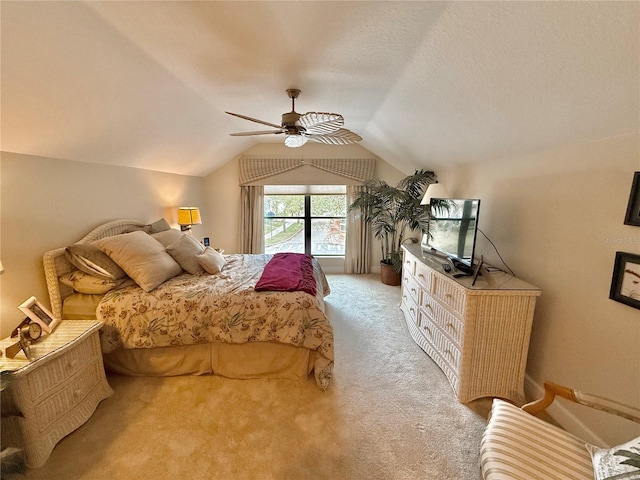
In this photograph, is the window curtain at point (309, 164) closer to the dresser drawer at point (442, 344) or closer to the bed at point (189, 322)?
the bed at point (189, 322)

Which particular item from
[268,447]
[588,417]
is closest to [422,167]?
[588,417]

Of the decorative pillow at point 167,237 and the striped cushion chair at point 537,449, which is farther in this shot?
the decorative pillow at point 167,237

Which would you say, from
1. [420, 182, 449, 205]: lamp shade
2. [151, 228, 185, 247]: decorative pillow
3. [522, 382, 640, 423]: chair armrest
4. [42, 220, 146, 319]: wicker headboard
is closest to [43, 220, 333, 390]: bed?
[42, 220, 146, 319]: wicker headboard

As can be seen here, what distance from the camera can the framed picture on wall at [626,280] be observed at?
1.34m

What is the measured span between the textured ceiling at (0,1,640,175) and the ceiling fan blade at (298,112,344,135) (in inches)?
14.8

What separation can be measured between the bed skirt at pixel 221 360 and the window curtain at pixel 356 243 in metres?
2.86

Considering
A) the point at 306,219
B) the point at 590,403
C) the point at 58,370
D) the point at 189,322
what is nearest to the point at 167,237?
the point at 189,322

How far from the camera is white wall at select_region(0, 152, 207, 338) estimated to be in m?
1.88

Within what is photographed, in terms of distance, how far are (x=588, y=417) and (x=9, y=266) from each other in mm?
3817

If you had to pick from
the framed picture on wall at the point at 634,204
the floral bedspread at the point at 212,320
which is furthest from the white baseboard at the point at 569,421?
the floral bedspread at the point at 212,320

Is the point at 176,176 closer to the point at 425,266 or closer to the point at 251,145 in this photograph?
the point at 251,145

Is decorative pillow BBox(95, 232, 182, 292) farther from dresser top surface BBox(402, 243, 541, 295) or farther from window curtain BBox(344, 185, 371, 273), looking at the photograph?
window curtain BBox(344, 185, 371, 273)

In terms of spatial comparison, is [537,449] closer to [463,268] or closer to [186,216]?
[463,268]

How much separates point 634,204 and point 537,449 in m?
1.26
